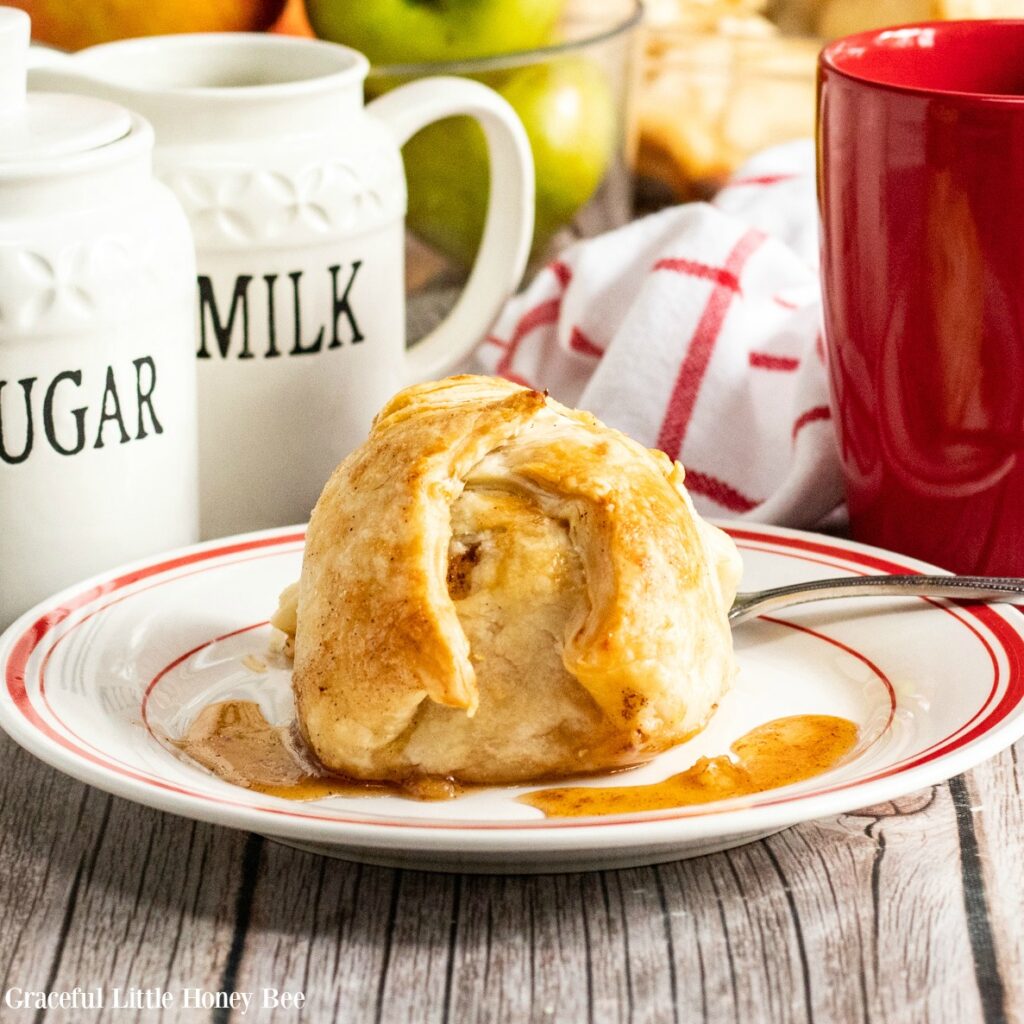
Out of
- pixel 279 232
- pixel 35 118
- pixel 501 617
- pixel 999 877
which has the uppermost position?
pixel 35 118

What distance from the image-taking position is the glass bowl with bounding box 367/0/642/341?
1.72 metres

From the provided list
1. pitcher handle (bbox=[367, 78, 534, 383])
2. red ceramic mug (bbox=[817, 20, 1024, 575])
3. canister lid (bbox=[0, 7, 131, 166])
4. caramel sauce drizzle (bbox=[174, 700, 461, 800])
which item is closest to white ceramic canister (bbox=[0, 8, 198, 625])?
canister lid (bbox=[0, 7, 131, 166])

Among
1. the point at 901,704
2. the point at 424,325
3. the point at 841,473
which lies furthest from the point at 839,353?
the point at 424,325

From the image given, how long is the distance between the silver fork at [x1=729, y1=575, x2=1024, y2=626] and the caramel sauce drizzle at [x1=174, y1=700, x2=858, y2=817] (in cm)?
12

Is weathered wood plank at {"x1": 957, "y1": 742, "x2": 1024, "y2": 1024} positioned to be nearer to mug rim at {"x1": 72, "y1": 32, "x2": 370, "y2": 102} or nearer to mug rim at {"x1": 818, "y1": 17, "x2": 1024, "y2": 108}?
mug rim at {"x1": 818, "y1": 17, "x2": 1024, "y2": 108}

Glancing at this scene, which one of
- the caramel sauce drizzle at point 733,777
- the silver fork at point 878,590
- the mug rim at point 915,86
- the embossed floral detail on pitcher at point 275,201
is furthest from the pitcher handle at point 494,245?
the caramel sauce drizzle at point 733,777

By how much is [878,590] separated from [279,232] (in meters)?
0.52

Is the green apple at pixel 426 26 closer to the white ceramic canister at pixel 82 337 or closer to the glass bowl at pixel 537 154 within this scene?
the glass bowl at pixel 537 154

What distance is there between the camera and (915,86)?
1.26 metres

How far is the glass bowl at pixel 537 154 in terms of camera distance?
1720 millimetres

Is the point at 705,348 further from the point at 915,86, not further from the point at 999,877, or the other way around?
the point at 999,877

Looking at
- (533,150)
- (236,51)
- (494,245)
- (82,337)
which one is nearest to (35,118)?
(82,337)

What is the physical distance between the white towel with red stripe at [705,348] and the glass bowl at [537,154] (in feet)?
0.35

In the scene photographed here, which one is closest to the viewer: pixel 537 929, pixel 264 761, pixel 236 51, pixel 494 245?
pixel 537 929
